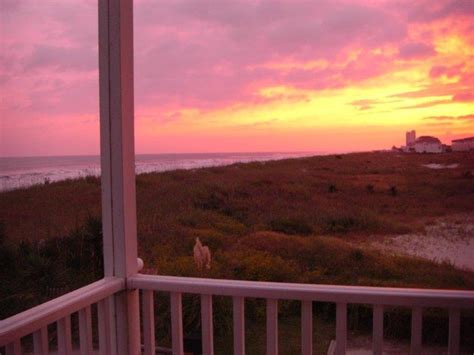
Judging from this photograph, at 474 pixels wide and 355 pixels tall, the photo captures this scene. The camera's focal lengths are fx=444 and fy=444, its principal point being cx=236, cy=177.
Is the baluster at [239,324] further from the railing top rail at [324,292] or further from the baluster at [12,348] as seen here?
the baluster at [12,348]

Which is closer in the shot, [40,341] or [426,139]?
[40,341]

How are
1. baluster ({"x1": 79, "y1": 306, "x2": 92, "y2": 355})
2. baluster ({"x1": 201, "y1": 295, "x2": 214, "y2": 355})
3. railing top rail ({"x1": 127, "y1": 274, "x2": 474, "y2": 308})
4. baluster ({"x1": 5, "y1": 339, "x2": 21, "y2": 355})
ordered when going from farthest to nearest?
baluster ({"x1": 201, "y1": 295, "x2": 214, "y2": 355}) < baluster ({"x1": 79, "y1": 306, "x2": 92, "y2": 355}) < railing top rail ({"x1": 127, "y1": 274, "x2": 474, "y2": 308}) < baluster ({"x1": 5, "y1": 339, "x2": 21, "y2": 355})

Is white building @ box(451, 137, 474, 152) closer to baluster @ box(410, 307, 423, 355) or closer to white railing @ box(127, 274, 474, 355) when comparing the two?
white railing @ box(127, 274, 474, 355)

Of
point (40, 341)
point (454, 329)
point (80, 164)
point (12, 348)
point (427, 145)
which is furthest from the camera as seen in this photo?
point (427, 145)

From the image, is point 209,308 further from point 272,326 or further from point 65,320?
point 65,320

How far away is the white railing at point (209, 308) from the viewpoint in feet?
5.20

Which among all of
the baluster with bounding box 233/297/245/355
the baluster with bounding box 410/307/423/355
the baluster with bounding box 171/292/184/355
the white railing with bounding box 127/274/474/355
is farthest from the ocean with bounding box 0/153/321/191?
the baluster with bounding box 410/307/423/355

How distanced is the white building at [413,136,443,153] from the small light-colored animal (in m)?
1.13

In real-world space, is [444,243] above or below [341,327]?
above

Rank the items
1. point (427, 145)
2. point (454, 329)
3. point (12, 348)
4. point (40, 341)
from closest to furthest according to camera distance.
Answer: point (12, 348) → point (40, 341) → point (454, 329) → point (427, 145)

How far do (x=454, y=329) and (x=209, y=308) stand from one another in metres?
0.96

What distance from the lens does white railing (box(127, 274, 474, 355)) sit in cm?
166

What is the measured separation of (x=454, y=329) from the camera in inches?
65.2

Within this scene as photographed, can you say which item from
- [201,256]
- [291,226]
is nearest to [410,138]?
[291,226]
